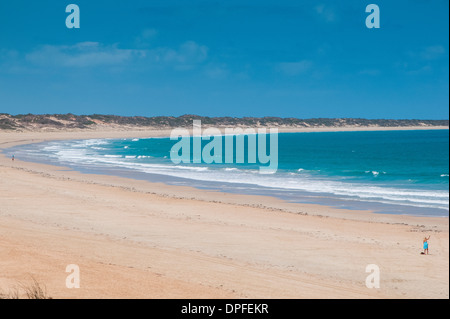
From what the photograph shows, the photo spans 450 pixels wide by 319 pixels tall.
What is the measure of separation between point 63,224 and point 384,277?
37.3 feet

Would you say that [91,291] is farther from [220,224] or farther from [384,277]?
[220,224]

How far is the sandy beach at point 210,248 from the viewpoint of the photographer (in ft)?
33.9

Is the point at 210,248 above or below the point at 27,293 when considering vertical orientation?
below

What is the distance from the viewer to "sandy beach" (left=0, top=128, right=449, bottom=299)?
10.3 m

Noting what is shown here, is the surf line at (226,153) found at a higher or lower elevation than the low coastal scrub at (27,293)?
higher

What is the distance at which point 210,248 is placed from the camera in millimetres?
14336
